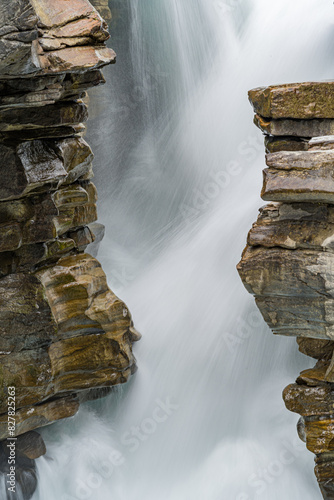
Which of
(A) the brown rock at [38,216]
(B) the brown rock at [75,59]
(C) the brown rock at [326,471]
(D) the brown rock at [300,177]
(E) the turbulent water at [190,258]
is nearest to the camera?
(D) the brown rock at [300,177]

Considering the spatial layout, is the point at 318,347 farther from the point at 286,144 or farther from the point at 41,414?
the point at 41,414

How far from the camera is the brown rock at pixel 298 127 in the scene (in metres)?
4.68

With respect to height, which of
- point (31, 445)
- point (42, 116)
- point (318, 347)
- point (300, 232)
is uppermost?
point (42, 116)

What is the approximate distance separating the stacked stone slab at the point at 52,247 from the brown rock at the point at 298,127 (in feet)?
4.39

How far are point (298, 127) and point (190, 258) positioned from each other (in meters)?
4.02

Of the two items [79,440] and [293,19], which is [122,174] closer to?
[293,19]

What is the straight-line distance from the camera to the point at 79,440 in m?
7.09

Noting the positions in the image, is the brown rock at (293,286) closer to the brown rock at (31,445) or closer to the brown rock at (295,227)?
the brown rock at (295,227)

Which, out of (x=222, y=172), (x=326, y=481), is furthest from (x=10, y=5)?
(x=222, y=172)

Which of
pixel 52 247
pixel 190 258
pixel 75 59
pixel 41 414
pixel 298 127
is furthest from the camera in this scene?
pixel 190 258

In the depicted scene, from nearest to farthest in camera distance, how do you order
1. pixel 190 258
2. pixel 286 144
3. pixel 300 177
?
pixel 300 177 → pixel 286 144 → pixel 190 258

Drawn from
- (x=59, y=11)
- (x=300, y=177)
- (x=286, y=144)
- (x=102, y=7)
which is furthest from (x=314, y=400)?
(x=102, y=7)

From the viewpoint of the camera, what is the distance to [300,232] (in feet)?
14.2

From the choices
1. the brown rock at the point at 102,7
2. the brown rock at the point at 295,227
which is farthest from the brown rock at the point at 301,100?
the brown rock at the point at 102,7
